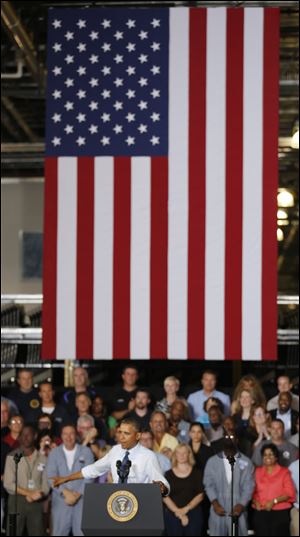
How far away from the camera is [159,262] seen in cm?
1091

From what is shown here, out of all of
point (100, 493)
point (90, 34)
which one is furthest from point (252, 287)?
point (100, 493)

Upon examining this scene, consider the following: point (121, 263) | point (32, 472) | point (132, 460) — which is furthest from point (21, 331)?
point (132, 460)

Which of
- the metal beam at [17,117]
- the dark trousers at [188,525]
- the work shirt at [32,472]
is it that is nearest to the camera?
the dark trousers at [188,525]

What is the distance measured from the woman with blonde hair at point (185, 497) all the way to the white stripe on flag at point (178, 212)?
1.13m

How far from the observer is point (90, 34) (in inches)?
440

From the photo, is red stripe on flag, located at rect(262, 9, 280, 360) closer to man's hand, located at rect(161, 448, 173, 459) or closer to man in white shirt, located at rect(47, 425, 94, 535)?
man's hand, located at rect(161, 448, 173, 459)

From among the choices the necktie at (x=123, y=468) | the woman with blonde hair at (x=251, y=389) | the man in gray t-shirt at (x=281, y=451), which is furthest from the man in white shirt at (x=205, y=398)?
the necktie at (x=123, y=468)

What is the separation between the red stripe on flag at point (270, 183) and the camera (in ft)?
35.3

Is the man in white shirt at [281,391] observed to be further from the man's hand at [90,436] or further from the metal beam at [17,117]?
the metal beam at [17,117]

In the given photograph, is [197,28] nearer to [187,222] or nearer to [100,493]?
[187,222]

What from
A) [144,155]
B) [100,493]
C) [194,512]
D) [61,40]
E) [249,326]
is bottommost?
[194,512]

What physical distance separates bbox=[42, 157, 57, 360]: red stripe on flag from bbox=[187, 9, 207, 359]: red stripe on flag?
4.41 ft

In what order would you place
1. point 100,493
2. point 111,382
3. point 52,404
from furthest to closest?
point 111,382
point 52,404
point 100,493

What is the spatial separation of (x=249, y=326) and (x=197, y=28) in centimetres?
301
